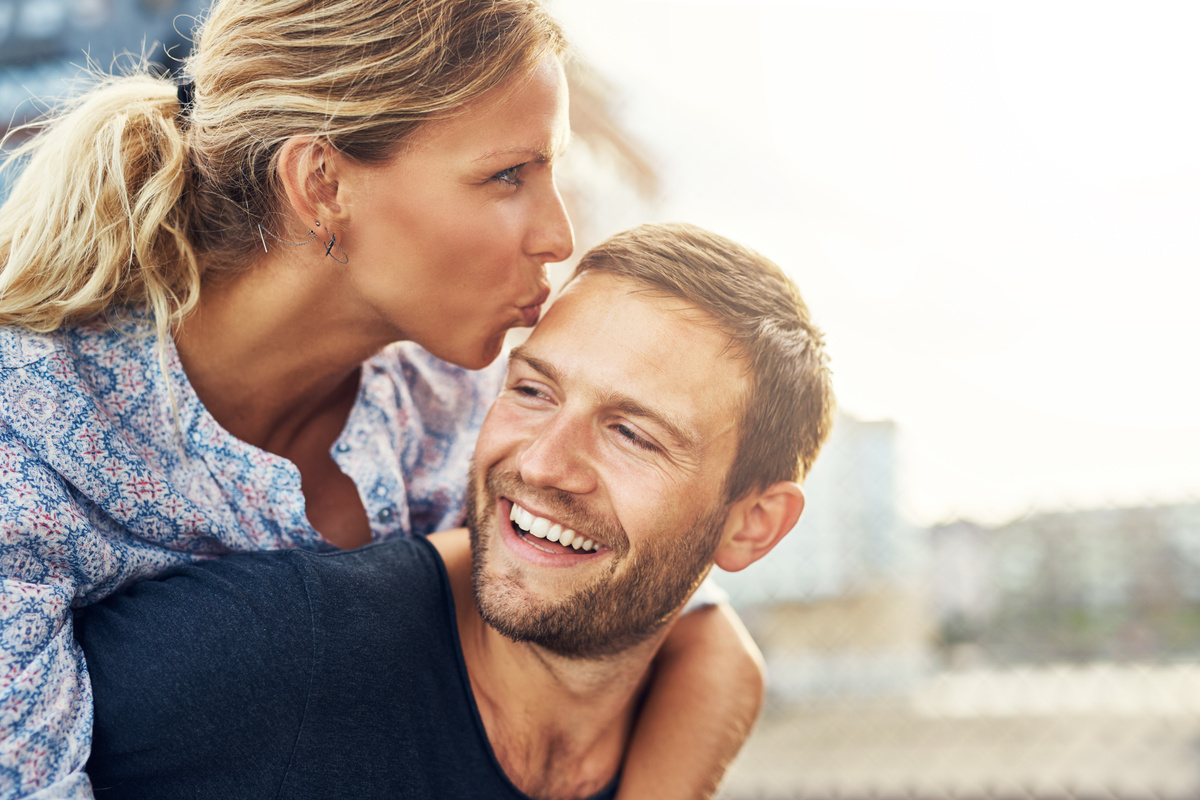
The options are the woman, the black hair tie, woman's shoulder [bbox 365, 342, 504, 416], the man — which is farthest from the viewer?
woman's shoulder [bbox 365, 342, 504, 416]

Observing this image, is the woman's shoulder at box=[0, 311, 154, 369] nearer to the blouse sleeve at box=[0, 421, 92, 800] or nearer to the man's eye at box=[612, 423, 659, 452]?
the blouse sleeve at box=[0, 421, 92, 800]

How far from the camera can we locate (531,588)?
1.48 meters

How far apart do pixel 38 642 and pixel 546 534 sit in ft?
2.43

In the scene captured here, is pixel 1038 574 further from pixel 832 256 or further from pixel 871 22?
pixel 871 22

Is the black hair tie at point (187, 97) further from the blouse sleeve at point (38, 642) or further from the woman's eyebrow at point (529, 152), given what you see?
the blouse sleeve at point (38, 642)

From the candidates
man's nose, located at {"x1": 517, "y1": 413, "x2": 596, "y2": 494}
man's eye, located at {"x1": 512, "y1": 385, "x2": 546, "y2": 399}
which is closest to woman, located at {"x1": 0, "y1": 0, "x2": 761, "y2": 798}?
man's eye, located at {"x1": 512, "y1": 385, "x2": 546, "y2": 399}

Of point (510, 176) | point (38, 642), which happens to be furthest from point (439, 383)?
point (38, 642)

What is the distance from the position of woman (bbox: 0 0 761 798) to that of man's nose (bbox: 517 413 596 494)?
0.28 meters

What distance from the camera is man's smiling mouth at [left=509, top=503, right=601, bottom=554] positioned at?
1465mm

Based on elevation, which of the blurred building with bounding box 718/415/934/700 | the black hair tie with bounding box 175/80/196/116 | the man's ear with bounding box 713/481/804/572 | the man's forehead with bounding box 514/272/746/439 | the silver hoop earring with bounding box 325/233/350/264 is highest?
the black hair tie with bounding box 175/80/196/116

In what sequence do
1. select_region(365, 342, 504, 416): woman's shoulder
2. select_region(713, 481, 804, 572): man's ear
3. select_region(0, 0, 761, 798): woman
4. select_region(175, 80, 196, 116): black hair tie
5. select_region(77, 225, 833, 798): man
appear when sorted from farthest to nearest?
select_region(365, 342, 504, 416): woman's shoulder → select_region(713, 481, 804, 572): man's ear → select_region(175, 80, 196, 116): black hair tie → select_region(0, 0, 761, 798): woman → select_region(77, 225, 833, 798): man

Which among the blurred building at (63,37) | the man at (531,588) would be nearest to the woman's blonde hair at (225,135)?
the man at (531,588)

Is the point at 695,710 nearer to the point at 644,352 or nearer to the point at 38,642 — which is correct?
the point at 644,352

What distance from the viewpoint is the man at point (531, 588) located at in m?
1.23
